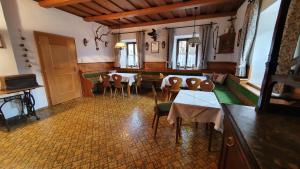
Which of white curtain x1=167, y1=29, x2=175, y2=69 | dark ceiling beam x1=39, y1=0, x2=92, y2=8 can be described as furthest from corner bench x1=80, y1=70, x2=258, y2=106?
dark ceiling beam x1=39, y1=0, x2=92, y2=8

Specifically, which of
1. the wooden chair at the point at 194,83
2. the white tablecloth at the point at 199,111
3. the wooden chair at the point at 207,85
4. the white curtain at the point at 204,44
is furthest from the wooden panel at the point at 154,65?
the white tablecloth at the point at 199,111

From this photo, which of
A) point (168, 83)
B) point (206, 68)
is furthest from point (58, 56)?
point (206, 68)

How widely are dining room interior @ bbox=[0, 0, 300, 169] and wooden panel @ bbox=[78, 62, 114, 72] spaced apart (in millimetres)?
40

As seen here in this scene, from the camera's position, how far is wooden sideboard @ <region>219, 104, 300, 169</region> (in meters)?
0.51

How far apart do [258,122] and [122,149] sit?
5.60 feet

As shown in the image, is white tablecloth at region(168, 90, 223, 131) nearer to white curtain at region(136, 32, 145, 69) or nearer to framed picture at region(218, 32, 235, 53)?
framed picture at region(218, 32, 235, 53)

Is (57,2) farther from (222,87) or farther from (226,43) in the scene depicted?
(226,43)

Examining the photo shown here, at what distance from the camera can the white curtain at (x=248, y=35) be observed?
99.9 inches

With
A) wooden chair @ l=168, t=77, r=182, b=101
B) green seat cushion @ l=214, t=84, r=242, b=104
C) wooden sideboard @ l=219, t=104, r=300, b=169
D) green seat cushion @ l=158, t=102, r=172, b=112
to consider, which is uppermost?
wooden sideboard @ l=219, t=104, r=300, b=169

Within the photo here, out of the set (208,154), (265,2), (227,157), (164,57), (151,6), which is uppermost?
(151,6)

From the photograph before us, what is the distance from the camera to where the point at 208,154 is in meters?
1.83

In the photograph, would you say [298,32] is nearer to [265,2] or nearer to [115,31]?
[265,2]

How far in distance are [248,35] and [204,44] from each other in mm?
1939

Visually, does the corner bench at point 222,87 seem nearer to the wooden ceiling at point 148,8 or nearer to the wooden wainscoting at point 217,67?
the wooden wainscoting at point 217,67
